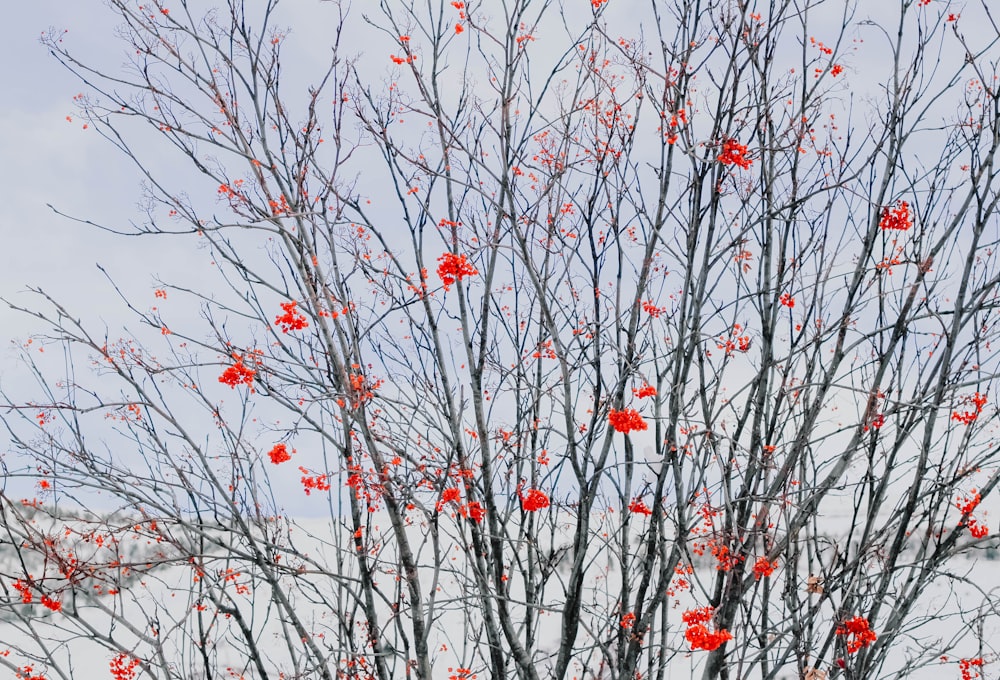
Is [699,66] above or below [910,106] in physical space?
below

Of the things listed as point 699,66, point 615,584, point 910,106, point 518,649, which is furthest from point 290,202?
point 615,584

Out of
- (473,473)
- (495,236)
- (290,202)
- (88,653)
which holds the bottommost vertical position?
(473,473)

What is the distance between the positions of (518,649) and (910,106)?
499cm

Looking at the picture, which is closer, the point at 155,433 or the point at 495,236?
the point at 495,236

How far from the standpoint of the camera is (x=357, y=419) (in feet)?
17.2

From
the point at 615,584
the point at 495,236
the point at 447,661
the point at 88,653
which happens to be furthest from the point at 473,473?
the point at 88,653

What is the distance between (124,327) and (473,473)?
3657 millimetres

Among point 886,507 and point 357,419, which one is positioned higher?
point 886,507

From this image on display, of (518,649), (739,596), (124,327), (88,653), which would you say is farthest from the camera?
(88,653)

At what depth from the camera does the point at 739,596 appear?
4758 mm

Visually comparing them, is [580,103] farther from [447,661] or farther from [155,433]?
[447,661]

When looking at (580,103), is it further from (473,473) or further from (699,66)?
(473,473)

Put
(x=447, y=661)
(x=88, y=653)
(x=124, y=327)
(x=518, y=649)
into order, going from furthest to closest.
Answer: (x=88, y=653) → (x=447, y=661) → (x=124, y=327) → (x=518, y=649)

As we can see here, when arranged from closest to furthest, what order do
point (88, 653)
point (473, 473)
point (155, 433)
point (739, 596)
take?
point (739, 596) < point (473, 473) < point (155, 433) < point (88, 653)
